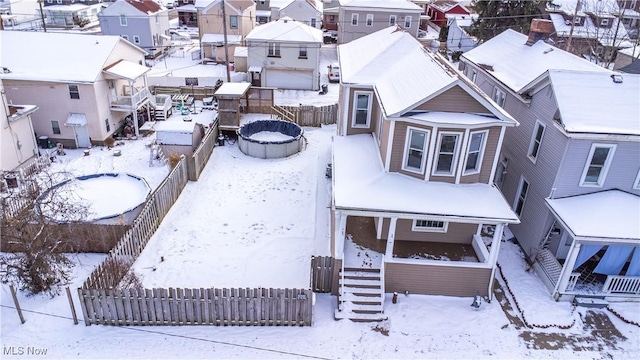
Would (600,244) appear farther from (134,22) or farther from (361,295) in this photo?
(134,22)

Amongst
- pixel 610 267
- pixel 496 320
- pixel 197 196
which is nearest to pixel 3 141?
pixel 197 196

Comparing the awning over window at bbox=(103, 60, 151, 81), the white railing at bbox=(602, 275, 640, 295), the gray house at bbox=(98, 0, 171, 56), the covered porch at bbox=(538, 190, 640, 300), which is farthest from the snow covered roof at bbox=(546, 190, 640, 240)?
the gray house at bbox=(98, 0, 171, 56)

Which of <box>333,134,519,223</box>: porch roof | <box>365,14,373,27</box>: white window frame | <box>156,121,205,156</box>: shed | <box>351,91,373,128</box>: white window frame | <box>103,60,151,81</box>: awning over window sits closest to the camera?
<box>333,134,519,223</box>: porch roof

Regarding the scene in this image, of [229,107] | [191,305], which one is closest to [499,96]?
[229,107]

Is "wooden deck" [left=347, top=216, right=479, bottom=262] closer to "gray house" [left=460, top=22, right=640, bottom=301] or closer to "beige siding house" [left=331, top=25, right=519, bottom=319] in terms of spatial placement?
"beige siding house" [left=331, top=25, right=519, bottom=319]

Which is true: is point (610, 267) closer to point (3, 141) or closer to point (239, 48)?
point (3, 141)

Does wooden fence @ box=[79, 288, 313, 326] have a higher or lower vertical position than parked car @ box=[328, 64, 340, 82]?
lower

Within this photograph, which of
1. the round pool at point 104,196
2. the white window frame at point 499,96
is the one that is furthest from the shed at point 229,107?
the white window frame at point 499,96
